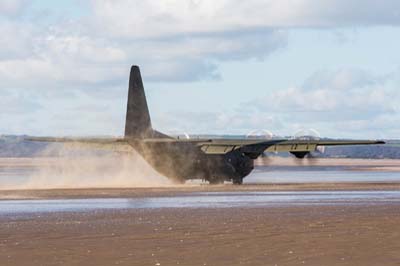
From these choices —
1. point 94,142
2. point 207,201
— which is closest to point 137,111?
point 94,142

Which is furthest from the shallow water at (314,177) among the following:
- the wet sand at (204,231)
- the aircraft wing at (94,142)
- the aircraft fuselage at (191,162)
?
the wet sand at (204,231)

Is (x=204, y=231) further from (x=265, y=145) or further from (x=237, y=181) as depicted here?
(x=237, y=181)

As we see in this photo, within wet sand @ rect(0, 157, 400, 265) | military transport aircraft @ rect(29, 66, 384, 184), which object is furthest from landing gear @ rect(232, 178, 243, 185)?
wet sand @ rect(0, 157, 400, 265)

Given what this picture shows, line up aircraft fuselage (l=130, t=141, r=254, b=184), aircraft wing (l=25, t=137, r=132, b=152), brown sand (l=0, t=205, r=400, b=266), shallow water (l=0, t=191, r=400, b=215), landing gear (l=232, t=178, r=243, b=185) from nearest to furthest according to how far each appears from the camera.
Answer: brown sand (l=0, t=205, r=400, b=266), shallow water (l=0, t=191, r=400, b=215), aircraft fuselage (l=130, t=141, r=254, b=184), aircraft wing (l=25, t=137, r=132, b=152), landing gear (l=232, t=178, r=243, b=185)

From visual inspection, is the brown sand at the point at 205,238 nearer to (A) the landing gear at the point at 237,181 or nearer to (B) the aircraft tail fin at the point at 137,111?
(B) the aircraft tail fin at the point at 137,111

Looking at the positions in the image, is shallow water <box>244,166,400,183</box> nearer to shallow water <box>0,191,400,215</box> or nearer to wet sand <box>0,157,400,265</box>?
shallow water <box>0,191,400,215</box>

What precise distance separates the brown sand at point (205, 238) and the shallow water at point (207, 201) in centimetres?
356

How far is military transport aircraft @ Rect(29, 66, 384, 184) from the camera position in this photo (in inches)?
2435

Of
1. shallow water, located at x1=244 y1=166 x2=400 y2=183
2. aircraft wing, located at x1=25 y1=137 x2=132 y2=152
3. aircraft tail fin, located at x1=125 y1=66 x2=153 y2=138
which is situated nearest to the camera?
aircraft tail fin, located at x1=125 y1=66 x2=153 y2=138

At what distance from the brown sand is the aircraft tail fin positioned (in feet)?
78.4

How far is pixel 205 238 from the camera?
27.5m

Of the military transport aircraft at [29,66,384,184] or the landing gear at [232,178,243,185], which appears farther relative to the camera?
the landing gear at [232,178,243,185]

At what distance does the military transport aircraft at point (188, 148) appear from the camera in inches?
2435

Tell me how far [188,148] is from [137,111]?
4375 mm
